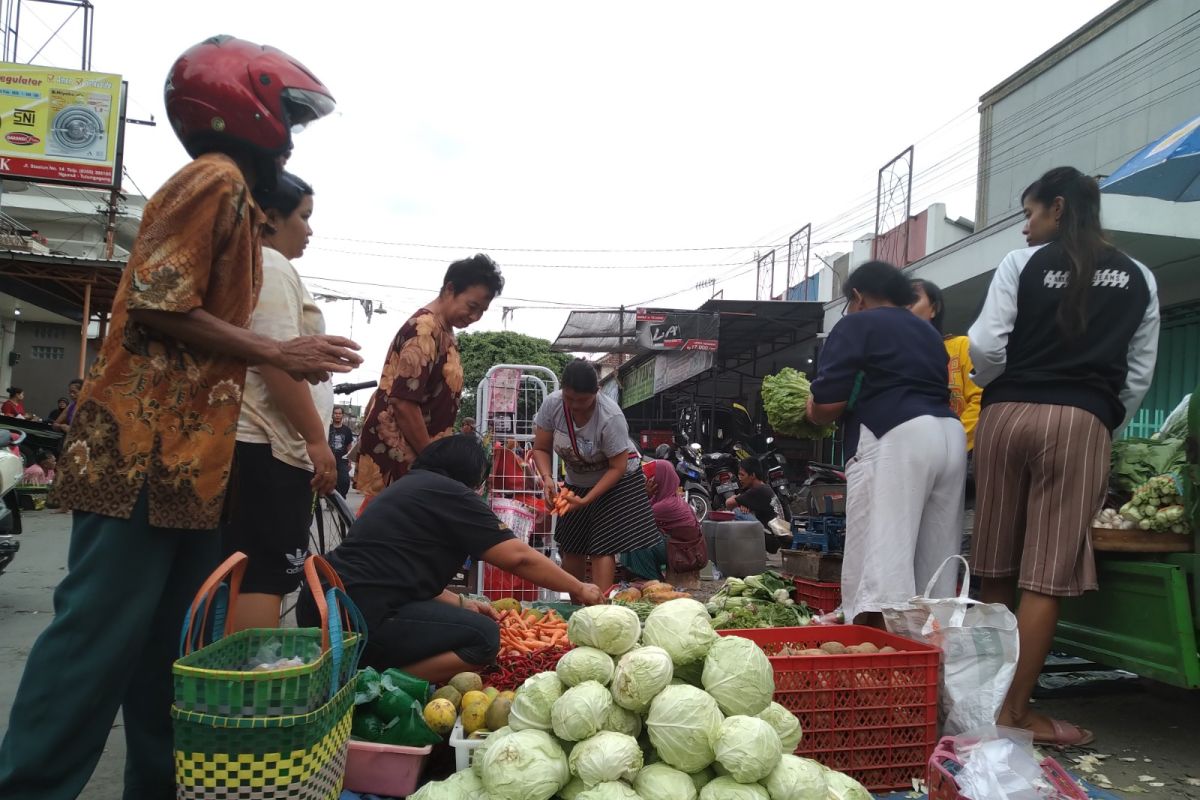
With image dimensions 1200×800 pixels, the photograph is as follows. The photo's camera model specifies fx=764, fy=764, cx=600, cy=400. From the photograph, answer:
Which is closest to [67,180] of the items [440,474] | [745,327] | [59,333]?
[59,333]

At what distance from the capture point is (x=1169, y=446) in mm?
3344

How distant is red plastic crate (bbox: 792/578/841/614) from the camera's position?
178 inches

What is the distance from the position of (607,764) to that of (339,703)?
2.32 feet

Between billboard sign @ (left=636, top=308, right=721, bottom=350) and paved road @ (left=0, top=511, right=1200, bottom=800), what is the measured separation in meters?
13.2

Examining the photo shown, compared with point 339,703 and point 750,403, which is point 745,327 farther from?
point 339,703

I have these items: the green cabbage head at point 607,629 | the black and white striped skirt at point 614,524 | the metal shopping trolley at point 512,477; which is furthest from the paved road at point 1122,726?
the metal shopping trolley at point 512,477

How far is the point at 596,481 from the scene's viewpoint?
506 cm

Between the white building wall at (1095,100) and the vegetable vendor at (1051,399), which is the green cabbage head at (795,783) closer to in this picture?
the vegetable vendor at (1051,399)

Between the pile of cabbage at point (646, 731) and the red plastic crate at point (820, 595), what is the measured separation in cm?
246

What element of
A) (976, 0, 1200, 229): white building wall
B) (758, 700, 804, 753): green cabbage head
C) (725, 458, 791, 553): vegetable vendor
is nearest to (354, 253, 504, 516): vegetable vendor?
(758, 700, 804, 753): green cabbage head

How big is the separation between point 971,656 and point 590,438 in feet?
8.87

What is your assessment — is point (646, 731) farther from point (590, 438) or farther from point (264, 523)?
point (590, 438)

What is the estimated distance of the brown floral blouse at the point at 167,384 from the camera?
6.15 ft

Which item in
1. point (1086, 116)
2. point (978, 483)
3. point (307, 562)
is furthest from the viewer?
point (1086, 116)
